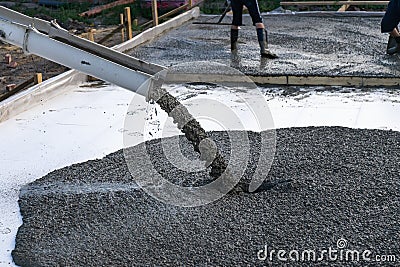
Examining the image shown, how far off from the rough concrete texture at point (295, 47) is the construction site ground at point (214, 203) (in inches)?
2.0

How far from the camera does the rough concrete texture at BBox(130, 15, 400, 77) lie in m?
6.54

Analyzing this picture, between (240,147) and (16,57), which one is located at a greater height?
(240,147)

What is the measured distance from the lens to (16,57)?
862cm

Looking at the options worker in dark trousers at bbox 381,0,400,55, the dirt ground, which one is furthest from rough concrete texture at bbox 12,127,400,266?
the dirt ground

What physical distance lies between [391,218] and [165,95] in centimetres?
130

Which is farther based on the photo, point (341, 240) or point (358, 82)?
point (358, 82)

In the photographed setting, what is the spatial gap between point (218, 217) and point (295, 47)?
13.7 feet

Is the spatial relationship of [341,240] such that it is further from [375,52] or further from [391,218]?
[375,52]

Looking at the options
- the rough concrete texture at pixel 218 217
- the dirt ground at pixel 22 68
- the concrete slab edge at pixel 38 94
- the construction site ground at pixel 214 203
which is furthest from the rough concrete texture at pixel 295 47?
the rough concrete texture at pixel 218 217

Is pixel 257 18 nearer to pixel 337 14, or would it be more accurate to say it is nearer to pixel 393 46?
pixel 393 46

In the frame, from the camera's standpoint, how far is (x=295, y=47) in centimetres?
747

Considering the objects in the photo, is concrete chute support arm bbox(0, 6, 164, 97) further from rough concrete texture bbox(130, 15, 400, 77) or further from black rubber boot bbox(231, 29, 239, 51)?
black rubber boot bbox(231, 29, 239, 51)

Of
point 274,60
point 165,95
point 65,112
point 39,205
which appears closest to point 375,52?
point 274,60

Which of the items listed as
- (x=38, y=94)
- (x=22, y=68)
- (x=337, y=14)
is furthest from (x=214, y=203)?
(x=337, y=14)
